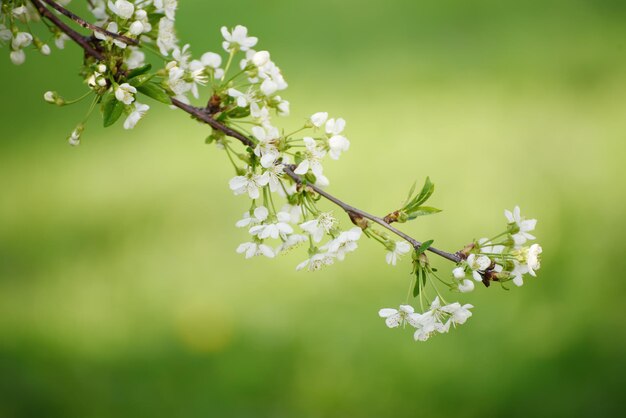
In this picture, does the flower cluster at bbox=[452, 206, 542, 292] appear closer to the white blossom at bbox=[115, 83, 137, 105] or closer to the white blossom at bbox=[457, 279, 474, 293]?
the white blossom at bbox=[457, 279, 474, 293]

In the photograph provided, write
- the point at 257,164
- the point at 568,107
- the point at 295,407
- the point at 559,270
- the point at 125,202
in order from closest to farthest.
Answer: the point at 257,164 → the point at 295,407 → the point at 559,270 → the point at 125,202 → the point at 568,107

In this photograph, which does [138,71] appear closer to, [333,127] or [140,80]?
[140,80]

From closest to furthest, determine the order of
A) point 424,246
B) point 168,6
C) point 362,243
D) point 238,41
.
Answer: point 424,246, point 168,6, point 238,41, point 362,243

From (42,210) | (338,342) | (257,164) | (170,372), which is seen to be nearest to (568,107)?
(338,342)

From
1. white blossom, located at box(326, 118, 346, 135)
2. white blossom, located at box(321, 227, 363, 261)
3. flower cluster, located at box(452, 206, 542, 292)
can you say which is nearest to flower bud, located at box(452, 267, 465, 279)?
flower cluster, located at box(452, 206, 542, 292)

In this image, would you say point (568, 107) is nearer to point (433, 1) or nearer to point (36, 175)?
point (433, 1)

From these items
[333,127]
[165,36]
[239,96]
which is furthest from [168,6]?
[333,127]
